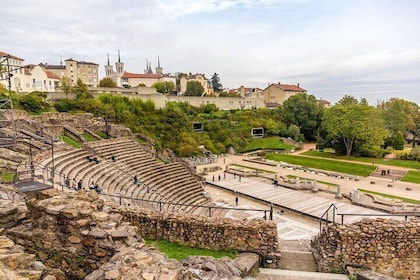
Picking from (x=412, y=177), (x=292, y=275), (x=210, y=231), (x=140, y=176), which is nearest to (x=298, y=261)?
(x=292, y=275)

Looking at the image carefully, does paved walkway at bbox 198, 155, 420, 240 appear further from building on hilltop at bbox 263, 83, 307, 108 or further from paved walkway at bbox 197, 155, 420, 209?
building on hilltop at bbox 263, 83, 307, 108

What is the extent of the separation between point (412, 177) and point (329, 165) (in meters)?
9.05

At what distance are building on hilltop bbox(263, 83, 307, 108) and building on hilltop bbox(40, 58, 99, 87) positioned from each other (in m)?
55.3

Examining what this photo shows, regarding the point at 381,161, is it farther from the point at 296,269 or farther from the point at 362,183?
the point at 296,269

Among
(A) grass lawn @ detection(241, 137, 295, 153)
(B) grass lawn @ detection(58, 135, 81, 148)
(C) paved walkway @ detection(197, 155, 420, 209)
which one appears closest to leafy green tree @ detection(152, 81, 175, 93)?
(A) grass lawn @ detection(241, 137, 295, 153)

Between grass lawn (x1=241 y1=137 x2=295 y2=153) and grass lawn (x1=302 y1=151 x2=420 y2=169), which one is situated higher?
grass lawn (x1=241 y1=137 x2=295 y2=153)

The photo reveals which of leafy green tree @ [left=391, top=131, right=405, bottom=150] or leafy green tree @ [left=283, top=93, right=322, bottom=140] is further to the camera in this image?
leafy green tree @ [left=283, top=93, right=322, bottom=140]

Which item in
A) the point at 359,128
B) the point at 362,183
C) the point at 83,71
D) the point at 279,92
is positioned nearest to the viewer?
the point at 362,183

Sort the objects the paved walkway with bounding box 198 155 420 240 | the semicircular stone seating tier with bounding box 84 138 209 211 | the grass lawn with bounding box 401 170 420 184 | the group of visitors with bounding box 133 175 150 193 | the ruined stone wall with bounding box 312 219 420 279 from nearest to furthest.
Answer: the ruined stone wall with bounding box 312 219 420 279 < the paved walkway with bounding box 198 155 420 240 < the semicircular stone seating tier with bounding box 84 138 209 211 < the group of visitors with bounding box 133 175 150 193 < the grass lawn with bounding box 401 170 420 184

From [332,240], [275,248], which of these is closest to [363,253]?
[332,240]

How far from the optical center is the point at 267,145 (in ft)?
170

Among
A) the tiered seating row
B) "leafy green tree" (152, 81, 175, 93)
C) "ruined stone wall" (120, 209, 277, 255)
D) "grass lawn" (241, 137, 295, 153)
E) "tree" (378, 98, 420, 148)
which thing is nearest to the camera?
"ruined stone wall" (120, 209, 277, 255)

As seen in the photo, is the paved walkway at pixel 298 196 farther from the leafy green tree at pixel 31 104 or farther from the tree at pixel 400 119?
the tree at pixel 400 119

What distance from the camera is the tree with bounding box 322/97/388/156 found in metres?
40.2
